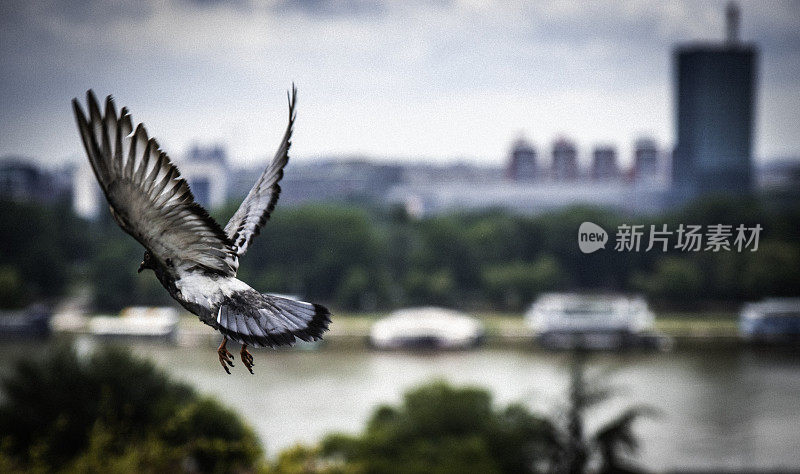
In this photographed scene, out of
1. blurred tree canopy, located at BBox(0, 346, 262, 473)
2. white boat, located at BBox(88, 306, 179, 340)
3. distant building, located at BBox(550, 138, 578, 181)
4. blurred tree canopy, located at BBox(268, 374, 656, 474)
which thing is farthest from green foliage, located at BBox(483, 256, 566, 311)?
blurred tree canopy, located at BBox(0, 346, 262, 473)

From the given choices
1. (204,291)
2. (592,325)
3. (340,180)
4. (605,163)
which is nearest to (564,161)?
(605,163)

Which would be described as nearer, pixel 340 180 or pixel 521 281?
pixel 521 281

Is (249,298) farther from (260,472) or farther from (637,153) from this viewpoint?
(637,153)

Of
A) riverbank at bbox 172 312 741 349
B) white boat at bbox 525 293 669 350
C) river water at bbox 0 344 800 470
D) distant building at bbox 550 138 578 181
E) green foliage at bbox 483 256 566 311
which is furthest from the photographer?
distant building at bbox 550 138 578 181

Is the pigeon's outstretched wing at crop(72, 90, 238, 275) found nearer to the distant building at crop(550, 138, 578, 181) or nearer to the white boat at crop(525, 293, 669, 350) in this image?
the white boat at crop(525, 293, 669, 350)

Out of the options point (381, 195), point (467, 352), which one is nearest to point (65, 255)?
point (467, 352)

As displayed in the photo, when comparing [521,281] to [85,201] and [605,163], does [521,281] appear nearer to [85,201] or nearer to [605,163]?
[605,163]
